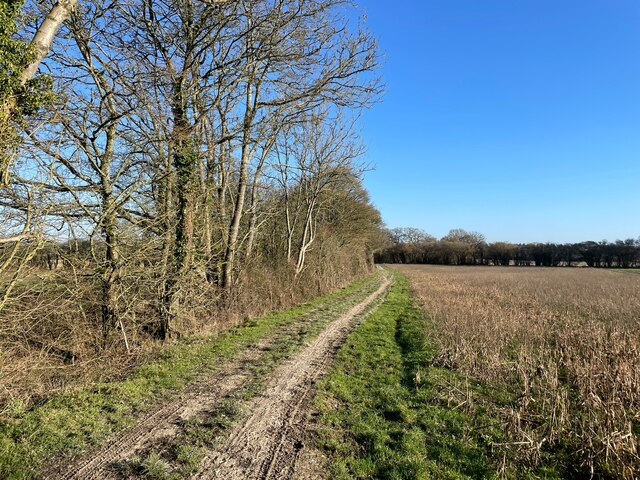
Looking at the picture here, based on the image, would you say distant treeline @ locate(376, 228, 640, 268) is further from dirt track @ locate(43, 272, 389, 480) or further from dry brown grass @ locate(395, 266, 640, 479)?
dirt track @ locate(43, 272, 389, 480)

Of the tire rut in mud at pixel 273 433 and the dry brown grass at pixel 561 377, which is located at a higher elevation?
the dry brown grass at pixel 561 377

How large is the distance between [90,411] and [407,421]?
4.58m

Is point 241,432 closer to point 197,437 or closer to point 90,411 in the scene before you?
point 197,437

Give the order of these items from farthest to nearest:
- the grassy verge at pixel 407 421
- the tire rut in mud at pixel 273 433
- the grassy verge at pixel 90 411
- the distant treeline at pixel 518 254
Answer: the distant treeline at pixel 518 254, the grassy verge at pixel 407 421, the grassy verge at pixel 90 411, the tire rut in mud at pixel 273 433

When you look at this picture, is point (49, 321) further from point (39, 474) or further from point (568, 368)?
point (568, 368)

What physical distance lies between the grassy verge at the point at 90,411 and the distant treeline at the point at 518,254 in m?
71.9

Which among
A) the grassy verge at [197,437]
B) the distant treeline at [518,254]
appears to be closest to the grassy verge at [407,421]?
the grassy verge at [197,437]

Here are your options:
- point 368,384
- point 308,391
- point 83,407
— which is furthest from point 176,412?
point 368,384

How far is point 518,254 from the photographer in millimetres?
89750

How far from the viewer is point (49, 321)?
6.90 m

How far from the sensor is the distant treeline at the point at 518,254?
79.7 m

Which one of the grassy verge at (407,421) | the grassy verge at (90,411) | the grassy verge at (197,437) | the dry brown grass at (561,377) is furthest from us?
the dry brown grass at (561,377)

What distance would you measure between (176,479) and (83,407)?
2.42 meters

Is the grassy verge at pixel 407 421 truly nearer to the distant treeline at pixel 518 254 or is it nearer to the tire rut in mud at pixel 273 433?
the tire rut in mud at pixel 273 433
